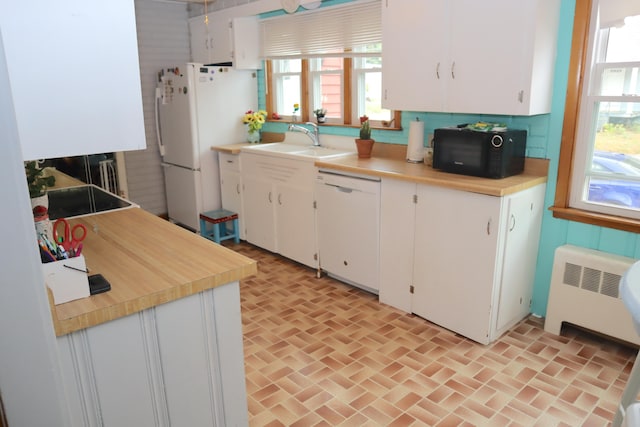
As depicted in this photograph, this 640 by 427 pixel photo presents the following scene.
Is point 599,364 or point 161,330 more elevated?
point 161,330

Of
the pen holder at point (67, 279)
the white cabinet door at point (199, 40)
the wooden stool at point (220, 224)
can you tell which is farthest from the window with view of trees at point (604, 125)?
the white cabinet door at point (199, 40)

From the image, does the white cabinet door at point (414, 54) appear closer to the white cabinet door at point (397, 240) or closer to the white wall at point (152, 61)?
the white cabinet door at point (397, 240)

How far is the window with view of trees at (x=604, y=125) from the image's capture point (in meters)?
2.61

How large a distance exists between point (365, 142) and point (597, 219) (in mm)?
1725

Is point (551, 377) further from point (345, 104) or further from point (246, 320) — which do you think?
point (345, 104)

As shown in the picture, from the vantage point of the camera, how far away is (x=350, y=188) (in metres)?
3.43

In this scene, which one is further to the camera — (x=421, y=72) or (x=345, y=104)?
(x=345, y=104)

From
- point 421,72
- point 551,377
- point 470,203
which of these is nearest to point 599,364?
point 551,377

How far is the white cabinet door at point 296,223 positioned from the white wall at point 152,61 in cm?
203

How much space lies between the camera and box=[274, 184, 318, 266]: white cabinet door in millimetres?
3857

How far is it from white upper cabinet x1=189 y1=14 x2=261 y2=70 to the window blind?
0.37 feet

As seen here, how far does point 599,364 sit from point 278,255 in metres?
2.68

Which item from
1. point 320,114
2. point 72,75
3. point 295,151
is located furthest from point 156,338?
point 320,114

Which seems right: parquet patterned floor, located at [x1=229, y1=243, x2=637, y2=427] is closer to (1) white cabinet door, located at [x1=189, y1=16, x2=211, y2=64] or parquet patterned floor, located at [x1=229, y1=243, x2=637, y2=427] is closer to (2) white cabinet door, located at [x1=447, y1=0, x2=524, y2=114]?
(2) white cabinet door, located at [x1=447, y1=0, x2=524, y2=114]
